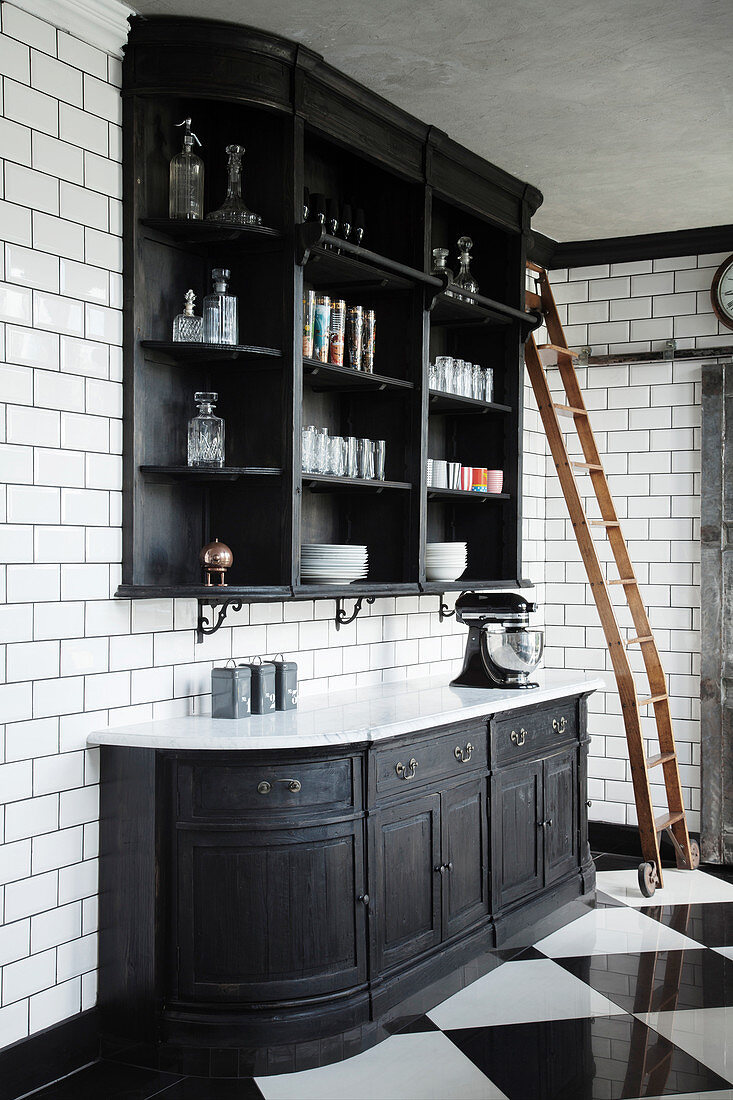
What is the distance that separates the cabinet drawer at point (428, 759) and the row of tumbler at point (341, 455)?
3.13ft

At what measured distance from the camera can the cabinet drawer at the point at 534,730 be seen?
13.3 feet

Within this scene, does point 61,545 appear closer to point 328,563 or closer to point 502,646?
point 328,563

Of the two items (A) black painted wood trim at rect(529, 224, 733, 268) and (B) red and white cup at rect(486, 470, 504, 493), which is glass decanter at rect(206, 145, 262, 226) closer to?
(B) red and white cup at rect(486, 470, 504, 493)

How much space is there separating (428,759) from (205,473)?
117 centimetres

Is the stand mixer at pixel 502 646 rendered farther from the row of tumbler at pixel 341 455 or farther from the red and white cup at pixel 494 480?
the row of tumbler at pixel 341 455

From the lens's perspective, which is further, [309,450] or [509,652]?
[509,652]

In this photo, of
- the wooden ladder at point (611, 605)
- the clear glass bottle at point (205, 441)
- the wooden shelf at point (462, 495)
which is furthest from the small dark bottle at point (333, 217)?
the wooden ladder at point (611, 605)

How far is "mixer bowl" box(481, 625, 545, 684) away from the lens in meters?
4.33

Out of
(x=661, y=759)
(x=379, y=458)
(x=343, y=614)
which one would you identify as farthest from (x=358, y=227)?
(x=661, y=759)

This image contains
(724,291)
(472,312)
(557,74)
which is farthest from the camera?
(724,291)

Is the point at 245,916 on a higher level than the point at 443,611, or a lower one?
lower

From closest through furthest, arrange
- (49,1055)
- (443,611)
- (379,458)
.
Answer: (49,1055), (379,458), (443,611)

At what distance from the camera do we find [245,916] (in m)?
3.12

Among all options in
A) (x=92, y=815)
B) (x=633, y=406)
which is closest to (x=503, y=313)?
(x=633, y=406)
